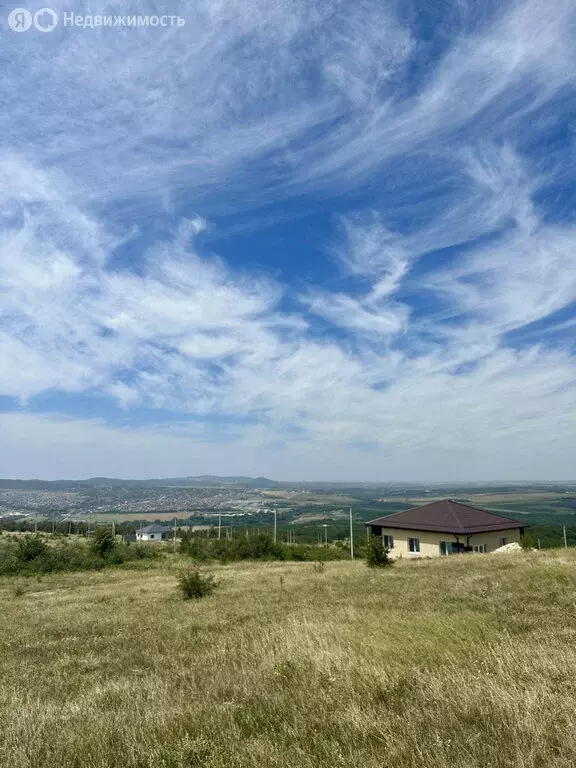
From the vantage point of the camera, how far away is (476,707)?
15.5 feet

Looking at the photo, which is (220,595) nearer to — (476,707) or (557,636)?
(557,636)

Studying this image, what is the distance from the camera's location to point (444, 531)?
121 ft

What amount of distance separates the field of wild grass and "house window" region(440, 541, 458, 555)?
2498 centimetres

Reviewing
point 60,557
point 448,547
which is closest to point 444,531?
point 448,547

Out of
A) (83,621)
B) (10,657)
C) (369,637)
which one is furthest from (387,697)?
(83,621)

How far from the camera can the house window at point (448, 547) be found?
3656 centimetres

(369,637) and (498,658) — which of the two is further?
(369,637)

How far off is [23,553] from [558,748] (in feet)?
162

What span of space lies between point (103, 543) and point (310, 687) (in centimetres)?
4986

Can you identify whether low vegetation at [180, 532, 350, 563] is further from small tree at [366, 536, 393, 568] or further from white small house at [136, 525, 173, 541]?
white small house at [136, 525, 173, 541]

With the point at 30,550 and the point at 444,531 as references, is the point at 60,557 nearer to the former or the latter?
the point at 30,550

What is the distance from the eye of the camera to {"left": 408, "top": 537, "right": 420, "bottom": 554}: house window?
3947 cm

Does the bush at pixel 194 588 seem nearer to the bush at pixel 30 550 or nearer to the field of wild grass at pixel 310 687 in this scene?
the field of wild grass at pixel 310 687

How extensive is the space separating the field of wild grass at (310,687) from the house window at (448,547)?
81.9ft
